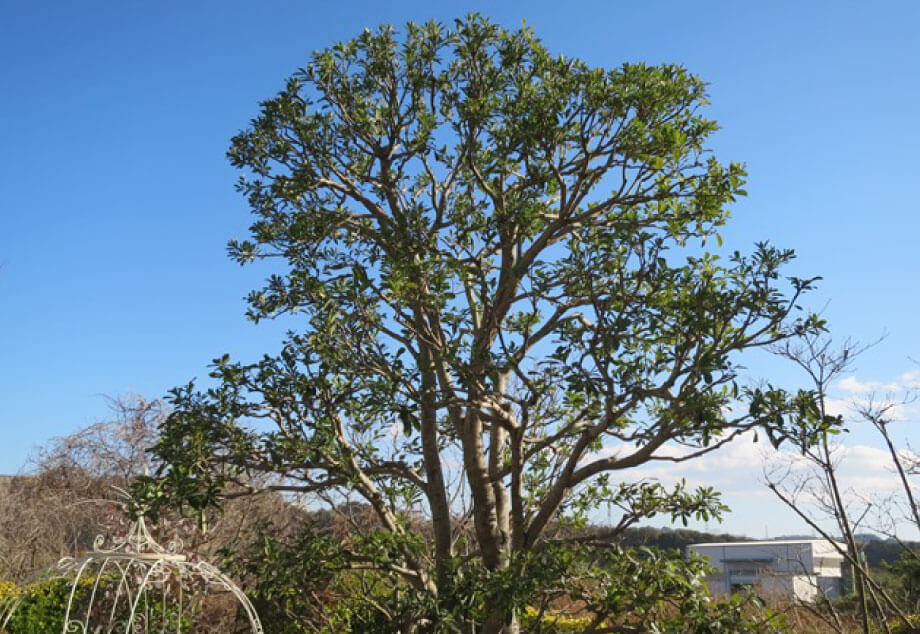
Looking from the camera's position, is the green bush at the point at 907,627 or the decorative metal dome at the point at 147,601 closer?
the decorative metal dome at the point at 147,601

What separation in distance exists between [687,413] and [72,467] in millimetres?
10395

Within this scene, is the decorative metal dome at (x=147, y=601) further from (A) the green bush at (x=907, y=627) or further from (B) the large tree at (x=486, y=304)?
(A) the green bush at (x=907, y=627)

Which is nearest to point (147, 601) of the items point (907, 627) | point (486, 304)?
point (486, 304)

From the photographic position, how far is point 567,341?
144 inches

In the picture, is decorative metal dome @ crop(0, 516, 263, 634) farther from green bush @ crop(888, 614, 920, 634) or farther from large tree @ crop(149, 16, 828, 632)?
green bush @ crop(888, 614, 920, 634)

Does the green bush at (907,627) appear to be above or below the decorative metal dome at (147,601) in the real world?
above

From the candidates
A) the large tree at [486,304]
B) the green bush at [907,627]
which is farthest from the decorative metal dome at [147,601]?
the green bush at [907,627]

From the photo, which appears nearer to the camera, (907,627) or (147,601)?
(147,601)

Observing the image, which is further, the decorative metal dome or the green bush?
the green bush

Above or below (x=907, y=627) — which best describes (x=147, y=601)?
below

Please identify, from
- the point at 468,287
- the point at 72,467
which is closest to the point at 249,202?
the point at 468,287

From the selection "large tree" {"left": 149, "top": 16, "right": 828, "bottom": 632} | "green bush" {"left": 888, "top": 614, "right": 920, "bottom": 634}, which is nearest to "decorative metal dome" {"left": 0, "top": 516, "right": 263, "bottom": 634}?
"large tree" {"left": 149, "top": 16, "right": 828, "bottom": 632}

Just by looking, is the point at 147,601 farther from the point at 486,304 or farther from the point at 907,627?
the point at 907,627

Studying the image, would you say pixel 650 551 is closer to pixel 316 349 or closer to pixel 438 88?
pixel 316 349
